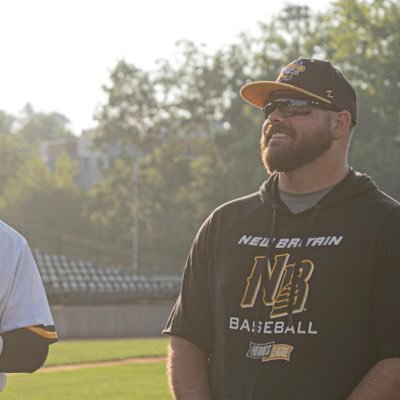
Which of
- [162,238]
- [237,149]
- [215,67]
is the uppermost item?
[215,67]

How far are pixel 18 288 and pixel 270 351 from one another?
0.86 metres

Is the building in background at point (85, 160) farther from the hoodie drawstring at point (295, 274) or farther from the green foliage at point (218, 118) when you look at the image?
the hoodie drawstring at point (295, 274)

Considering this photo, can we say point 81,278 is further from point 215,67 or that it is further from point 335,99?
point 335,99

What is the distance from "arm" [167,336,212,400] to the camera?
4.07m

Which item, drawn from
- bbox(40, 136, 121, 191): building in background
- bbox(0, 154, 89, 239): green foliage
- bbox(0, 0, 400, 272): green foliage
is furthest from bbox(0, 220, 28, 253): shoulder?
bbox(40, 136, 121, 191): building in background

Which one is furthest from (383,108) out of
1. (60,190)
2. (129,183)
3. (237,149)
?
(60,190)

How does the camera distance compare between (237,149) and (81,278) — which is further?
(237,149)

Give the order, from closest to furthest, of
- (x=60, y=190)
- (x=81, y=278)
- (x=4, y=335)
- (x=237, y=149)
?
(x=4, y=335)
(x=81, y=278)
(x=237, y=149)
(x=60, y=190)

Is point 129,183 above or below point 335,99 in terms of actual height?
below

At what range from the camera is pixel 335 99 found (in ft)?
13.8

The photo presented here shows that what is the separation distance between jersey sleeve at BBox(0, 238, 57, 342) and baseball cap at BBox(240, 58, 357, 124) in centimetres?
99

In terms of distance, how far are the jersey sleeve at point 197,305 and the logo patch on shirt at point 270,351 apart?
284 millimetres

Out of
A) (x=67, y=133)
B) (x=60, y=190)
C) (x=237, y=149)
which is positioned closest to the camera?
(x=237, y=149)

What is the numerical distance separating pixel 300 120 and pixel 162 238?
64.8 metres
